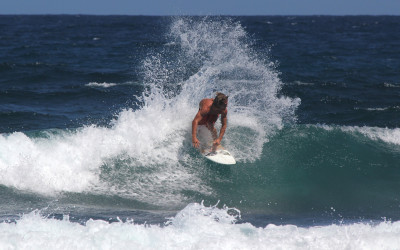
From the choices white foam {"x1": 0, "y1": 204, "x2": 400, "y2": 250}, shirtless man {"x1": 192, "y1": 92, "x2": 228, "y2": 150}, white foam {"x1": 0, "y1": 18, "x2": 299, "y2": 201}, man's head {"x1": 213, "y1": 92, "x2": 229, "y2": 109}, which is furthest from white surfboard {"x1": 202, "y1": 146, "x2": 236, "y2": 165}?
white foam {"x1": 0, "y1": 204, "x2": 400, "y2": 250}

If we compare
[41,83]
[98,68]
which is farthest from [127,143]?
[98,68]

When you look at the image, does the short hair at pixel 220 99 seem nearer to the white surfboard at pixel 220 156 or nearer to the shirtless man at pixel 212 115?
the shirtless man at pixel 212 115

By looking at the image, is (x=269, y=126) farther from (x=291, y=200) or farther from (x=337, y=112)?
(x=337, y=112)

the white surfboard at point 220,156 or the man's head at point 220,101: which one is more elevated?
the man's head at point 220,101

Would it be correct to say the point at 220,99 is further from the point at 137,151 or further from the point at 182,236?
the point at 182,236

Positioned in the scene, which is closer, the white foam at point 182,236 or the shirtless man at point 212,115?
the white foam at point 182,236

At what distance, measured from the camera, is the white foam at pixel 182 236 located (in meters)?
5.71

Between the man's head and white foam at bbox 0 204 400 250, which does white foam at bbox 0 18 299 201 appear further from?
white foam at bbox 0 204 400 250

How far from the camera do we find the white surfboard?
9344 mm

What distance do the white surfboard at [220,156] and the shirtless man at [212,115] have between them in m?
0.15

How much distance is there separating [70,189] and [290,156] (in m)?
4.85

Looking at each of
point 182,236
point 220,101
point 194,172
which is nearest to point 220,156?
point 194,172

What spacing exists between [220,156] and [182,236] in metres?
3.56

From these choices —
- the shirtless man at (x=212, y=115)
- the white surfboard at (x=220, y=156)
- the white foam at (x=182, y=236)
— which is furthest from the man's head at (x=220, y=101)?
the white foam at (x=182, y=236)
